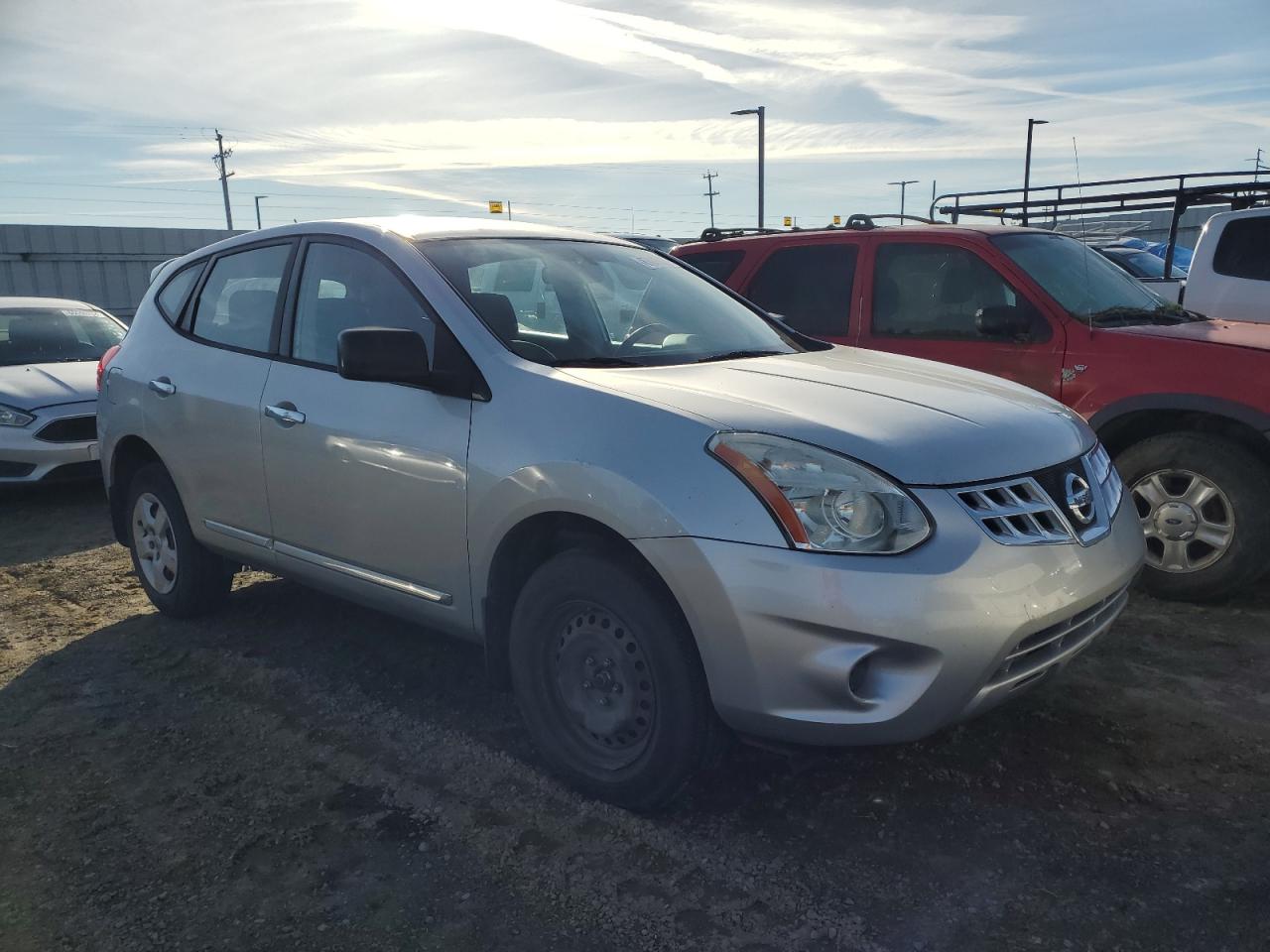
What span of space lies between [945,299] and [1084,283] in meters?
0.69

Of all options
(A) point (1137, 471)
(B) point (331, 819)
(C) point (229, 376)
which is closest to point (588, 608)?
(B) point (331, 819)

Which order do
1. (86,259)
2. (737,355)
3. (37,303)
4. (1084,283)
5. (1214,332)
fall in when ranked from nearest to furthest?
(737,355)
(1214,332)
(1084,283)
(37,303)
(86,259)

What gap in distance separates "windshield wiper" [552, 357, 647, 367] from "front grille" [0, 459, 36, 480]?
5694 millimetres

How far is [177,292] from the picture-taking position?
4.75 metres

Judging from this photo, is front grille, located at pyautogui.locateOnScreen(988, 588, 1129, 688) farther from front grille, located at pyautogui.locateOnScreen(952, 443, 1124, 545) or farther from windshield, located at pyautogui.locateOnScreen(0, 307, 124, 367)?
windshield, located at pyautogui.locateOnScreen(0, 307, 124, 367)

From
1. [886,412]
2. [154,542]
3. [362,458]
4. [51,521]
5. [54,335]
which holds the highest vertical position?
[886,412]

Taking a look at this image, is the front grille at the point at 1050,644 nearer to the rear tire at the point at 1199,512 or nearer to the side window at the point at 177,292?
the rear tire at the point at 1199,512

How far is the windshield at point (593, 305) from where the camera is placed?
11.2 feet

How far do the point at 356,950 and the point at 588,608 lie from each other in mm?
1023

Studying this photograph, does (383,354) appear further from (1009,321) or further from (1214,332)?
(1214,332)

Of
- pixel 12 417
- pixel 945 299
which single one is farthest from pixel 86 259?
pixel 945 299

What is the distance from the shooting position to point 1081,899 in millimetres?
2539

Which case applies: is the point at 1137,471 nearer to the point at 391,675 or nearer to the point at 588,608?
the point at 588,608

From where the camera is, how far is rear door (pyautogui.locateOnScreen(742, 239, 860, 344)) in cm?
589
